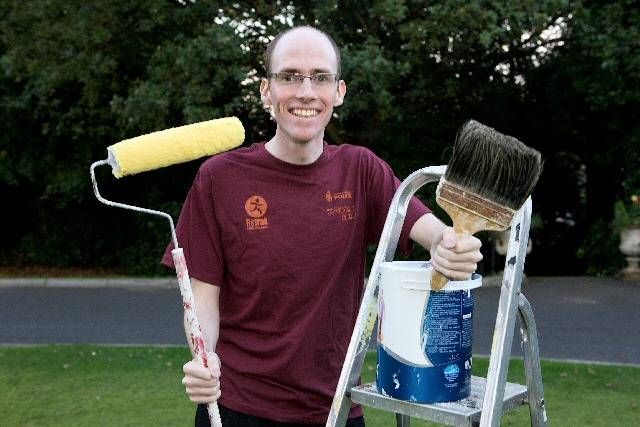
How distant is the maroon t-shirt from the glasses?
25 centimetres

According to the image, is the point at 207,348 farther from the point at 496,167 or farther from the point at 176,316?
the point at 176,316

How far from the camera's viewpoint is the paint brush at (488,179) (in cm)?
180

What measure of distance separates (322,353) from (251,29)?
10008mm

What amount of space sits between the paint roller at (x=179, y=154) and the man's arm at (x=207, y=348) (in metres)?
0.03

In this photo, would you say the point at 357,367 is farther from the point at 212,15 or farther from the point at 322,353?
the point at 212,15

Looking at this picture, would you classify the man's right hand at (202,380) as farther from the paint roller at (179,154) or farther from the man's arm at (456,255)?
the man's arm at (456,255)

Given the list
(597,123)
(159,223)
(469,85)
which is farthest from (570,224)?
(159,223)

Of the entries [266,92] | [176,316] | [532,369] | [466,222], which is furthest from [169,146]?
[176,316]

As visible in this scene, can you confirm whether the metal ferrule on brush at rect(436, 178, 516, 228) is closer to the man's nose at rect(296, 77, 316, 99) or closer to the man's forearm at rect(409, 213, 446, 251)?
the man's forearm at rect(409, 213, 446, 251)

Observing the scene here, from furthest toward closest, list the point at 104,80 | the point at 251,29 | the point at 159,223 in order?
1. the point at 159,223
2. the point at 104,80
3. the point at 251,29

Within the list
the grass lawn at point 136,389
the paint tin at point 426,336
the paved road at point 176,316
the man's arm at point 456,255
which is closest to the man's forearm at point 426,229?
the paint tin at point 426,336

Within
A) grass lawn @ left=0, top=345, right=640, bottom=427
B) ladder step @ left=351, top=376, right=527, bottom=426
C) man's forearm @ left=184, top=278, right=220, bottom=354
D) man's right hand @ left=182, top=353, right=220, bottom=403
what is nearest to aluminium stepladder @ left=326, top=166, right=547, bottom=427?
ladder step @ left=351, top=376, right=527, bottom=426

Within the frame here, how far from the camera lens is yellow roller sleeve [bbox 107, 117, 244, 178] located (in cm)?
196

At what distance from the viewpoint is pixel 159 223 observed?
1416 cm
